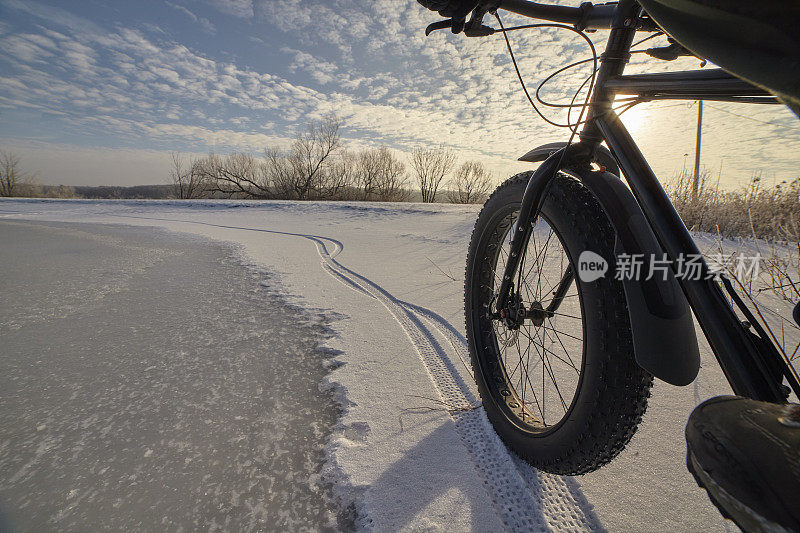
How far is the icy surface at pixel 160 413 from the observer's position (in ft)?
2.66

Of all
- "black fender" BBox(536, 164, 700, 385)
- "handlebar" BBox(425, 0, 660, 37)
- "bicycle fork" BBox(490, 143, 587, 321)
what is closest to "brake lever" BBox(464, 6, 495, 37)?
"handlebar" BBox(425, 0, 660, 37)

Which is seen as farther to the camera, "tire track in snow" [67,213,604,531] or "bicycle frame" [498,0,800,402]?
"tire track in snow" [67,213,604,531]

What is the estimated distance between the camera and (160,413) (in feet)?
3.70

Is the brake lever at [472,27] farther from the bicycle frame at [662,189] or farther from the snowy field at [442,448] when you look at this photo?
the snowy field at [442,448]

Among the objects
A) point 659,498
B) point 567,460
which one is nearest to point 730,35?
point 567,460

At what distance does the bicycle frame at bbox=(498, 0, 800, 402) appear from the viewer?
0.61 meters

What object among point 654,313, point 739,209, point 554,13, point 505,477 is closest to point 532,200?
point 654,313

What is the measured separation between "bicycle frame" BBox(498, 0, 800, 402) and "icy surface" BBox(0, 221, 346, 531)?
90cm

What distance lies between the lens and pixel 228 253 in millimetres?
3898

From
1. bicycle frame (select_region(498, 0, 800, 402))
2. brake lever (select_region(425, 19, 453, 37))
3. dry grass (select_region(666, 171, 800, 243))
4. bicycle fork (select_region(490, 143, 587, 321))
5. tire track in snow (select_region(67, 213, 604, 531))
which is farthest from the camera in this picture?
dry grass (select_region(666, 171, 800, 243))

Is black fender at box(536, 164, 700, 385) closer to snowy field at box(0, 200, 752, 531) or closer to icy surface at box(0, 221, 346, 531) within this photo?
snowy field at box(0, 200, 752, 531)

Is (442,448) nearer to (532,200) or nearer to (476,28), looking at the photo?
(532,200)

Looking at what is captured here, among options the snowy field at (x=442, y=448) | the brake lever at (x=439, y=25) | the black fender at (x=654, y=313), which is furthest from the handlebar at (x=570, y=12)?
the snowy field at (x=442, y=448)

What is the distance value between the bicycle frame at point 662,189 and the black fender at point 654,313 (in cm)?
3
